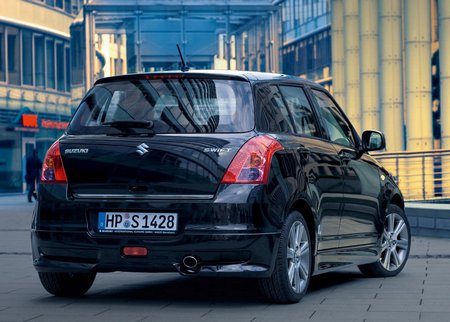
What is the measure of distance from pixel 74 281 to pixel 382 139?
2.88 meters

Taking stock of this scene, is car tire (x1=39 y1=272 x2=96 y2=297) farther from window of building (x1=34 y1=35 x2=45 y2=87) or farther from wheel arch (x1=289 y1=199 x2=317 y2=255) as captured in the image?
window of building (x1=34 y1=35 x2=45 y2=87)

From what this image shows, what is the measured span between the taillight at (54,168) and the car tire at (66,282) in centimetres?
75

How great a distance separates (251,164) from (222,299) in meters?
1.19

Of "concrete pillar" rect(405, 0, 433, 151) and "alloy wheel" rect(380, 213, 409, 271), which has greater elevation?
"concrete pillar" rect(405, 0, 433, 151)

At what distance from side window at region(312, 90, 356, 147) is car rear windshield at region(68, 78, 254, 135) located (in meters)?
1.39

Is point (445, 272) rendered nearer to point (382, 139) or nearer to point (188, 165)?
point (382, 139)

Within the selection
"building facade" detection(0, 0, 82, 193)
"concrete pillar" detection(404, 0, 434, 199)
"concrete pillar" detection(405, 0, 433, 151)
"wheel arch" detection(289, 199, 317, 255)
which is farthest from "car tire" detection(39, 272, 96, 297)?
"building facade" detection(0, 0, 82, 193)

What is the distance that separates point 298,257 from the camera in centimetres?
862

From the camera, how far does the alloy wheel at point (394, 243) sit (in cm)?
1074

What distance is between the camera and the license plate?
26.6 feet

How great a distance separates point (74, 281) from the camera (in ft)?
29.8

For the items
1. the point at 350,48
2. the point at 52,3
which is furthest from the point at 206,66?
the point at 52,3

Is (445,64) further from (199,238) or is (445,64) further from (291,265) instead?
(199,238)

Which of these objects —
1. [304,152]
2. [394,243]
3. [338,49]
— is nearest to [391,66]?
[338,49]
